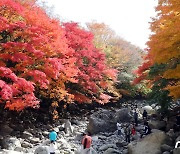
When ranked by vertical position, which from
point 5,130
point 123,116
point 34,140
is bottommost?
point 34,140

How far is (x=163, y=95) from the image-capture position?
17469 mm

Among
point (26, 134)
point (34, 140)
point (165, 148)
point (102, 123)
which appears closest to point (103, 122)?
point (102, 123)

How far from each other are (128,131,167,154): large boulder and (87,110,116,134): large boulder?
738 centimetres

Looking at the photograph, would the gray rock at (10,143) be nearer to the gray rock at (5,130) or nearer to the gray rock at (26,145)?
the gray rock at (26,145)

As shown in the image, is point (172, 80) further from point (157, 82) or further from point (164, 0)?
point (164, 0)

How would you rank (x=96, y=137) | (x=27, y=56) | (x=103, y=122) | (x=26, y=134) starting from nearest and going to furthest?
(x=27, y=56)
(x=26, y=134)
(x=96, y=137)
(x=103, y=122)

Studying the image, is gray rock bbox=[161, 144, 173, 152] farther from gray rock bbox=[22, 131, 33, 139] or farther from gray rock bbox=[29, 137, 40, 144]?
gray rock bbox=[22, 131, 33, 139]

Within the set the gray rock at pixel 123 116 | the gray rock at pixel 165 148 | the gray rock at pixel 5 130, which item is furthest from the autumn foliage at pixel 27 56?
the gray rock at pixel 165 148

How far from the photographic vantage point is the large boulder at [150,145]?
44.6 feet

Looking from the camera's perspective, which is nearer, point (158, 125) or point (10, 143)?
point (10, 143)

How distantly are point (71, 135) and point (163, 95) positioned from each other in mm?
8221

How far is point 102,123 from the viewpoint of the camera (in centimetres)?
2230

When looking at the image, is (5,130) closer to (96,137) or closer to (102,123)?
(96,137)

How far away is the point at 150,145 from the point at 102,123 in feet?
28.6
